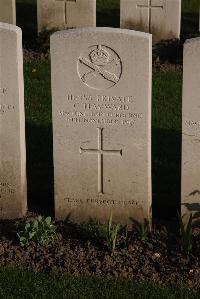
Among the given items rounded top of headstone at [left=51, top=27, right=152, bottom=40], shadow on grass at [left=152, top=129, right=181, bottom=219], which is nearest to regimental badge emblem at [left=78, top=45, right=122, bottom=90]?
rounded top of headstone at [left=51, top=27, right=152, bottom=40]

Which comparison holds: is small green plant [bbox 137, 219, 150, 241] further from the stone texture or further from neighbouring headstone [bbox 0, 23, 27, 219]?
neighbouring headstone [bbox 0, 23, 27, 219]

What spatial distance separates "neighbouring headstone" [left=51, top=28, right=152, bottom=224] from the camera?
6848 mm

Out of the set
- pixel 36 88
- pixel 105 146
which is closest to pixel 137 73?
pixel 105 146

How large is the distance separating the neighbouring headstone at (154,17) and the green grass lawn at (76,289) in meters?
6.75

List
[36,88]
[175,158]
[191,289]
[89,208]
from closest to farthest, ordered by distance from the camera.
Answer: [191,289], [89,208], [175,158], [36,88]

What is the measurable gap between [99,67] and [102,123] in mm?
499

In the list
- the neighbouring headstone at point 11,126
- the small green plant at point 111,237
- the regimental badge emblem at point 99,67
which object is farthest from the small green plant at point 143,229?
the regimental badge emblem at point 99,67

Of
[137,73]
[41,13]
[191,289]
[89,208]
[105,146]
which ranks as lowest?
[191,289]

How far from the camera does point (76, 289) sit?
21.2 ft

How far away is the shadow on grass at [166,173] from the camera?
785 centimetres

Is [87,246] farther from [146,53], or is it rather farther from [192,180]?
[146,53]

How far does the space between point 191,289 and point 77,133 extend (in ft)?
5.53

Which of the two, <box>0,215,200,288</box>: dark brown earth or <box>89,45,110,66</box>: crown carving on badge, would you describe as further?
<box>89,45,110,66</box>: crown carving on badge

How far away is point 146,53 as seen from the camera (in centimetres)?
679
